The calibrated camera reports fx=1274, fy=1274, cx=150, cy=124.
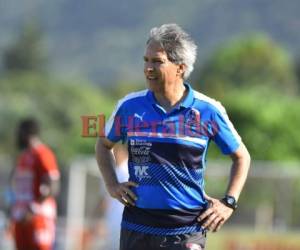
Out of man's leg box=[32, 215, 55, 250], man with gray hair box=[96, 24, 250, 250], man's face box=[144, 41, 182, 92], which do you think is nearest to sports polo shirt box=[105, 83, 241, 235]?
man with gray hair box=[96, 24, 250, 250]

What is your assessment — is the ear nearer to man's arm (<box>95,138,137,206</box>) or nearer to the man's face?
the man's face

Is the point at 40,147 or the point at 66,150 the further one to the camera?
the point at 66,150

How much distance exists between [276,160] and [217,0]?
10049 centimetres

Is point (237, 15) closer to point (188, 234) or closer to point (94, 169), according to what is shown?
point (94, 169)

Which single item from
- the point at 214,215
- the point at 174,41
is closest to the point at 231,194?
the point at 214,215

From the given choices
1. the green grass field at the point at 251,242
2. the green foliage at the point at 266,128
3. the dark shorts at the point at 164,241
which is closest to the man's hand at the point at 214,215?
the dark shorts at the point at 164,241

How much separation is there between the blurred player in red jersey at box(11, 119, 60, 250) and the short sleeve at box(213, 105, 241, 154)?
5.93 metres

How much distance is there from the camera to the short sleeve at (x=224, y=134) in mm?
7734

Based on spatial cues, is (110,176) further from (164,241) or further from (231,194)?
(231,194)

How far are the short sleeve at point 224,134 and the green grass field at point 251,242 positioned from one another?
1546 centimetres

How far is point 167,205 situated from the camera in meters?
7.64

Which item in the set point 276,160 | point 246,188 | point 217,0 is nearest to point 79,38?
point 217,0

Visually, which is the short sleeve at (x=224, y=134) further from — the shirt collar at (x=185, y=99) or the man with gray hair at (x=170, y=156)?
the shirt collar at (x=185, y=99)

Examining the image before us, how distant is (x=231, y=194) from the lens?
7773mm
